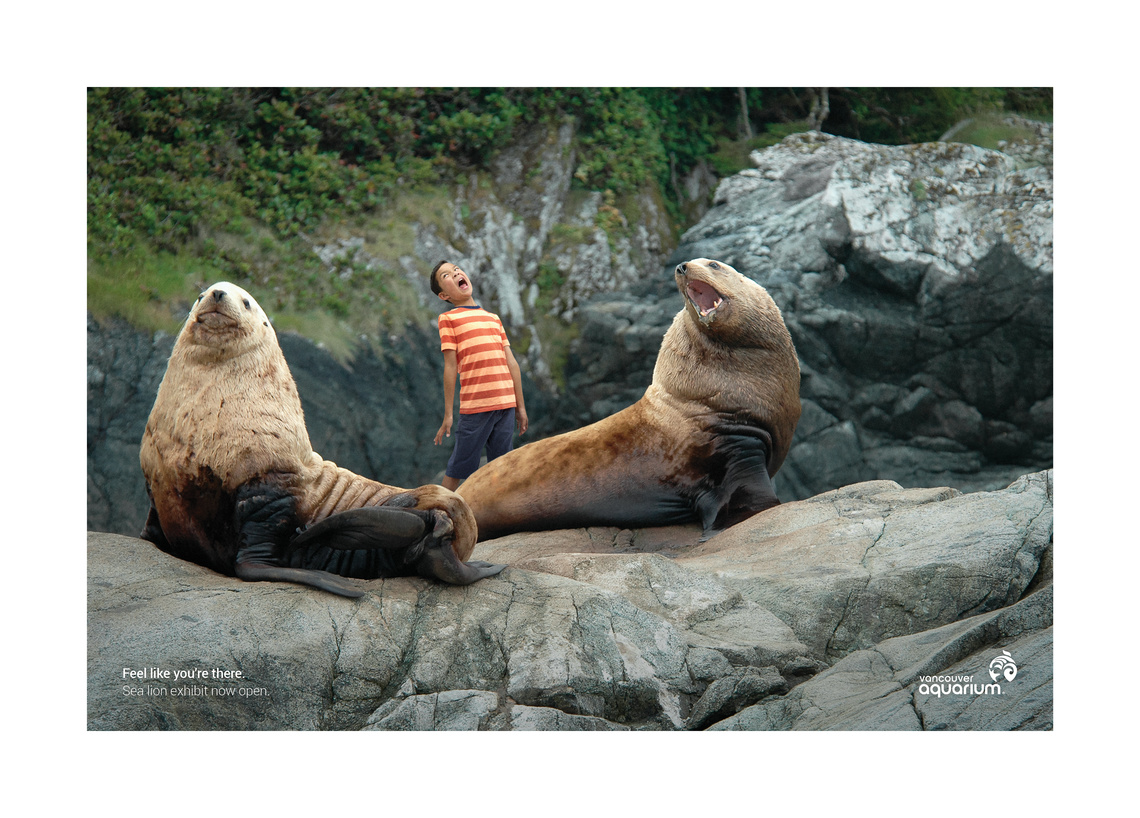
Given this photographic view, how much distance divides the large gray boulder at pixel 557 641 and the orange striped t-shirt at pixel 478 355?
4.91ft

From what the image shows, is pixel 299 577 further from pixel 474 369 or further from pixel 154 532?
pixel 474 369

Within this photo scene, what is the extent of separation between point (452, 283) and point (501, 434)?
3.36 ft

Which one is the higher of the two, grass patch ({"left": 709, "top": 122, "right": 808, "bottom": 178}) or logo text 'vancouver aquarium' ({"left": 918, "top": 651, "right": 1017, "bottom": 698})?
grass patch ({"left": 709, "top": 122, "right": 808, "bottom": 178})

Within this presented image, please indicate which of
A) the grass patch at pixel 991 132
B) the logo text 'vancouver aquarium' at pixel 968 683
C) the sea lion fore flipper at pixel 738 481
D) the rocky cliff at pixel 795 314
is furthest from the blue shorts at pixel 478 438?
the grass patch at pixel 991 132

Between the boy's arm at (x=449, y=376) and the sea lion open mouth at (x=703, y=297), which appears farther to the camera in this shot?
the sea lion open mouth at (x=703, y=297)

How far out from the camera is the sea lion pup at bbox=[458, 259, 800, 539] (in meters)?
6.23

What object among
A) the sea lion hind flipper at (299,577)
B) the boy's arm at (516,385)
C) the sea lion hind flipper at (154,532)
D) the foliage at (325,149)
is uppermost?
the foliage at (325,149)

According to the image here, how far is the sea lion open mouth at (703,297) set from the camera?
6445 millimetres

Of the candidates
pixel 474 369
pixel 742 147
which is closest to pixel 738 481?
pixel 474 369

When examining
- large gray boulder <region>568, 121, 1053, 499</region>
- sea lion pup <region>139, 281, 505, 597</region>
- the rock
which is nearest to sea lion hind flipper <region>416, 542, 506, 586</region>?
sea lion pup <region>139, 281, 505, 597</region>

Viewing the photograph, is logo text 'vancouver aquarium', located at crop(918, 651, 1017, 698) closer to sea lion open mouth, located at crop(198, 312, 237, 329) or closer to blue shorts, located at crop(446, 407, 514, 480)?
blue shorts, located at crop(446, 407, 514, 480)

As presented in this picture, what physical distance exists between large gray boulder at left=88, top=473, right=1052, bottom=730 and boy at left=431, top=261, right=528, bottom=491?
1.50 meters

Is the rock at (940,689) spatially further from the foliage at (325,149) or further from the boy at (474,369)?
the foliage at (325,149)

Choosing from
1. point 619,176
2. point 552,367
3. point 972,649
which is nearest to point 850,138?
point 619,176
